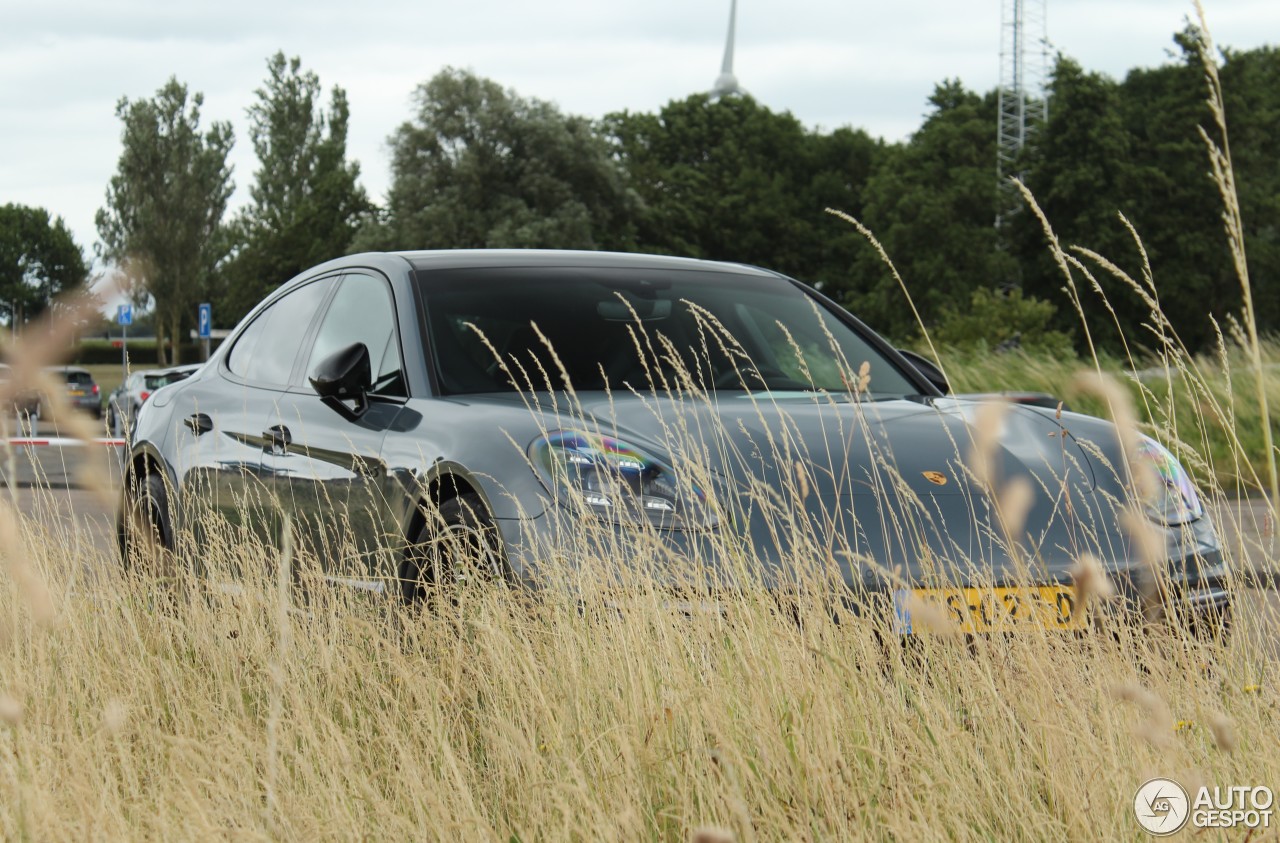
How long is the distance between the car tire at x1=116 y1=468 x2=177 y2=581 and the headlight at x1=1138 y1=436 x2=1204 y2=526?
11.3 ft

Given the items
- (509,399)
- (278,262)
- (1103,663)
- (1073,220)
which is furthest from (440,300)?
(278,262)

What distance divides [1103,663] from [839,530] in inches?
34.9

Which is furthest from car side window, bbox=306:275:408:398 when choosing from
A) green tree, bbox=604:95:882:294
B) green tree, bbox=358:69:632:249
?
green tree, bbox=604:95:882:294

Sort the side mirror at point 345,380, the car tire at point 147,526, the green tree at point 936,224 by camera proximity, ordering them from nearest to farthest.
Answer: the side mirror at point 345,380, the car tire at point 147,526, the green tree at point 936,224

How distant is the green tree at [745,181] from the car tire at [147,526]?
180 ft

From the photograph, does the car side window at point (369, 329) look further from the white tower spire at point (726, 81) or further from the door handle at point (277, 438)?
the white tower spire at point (726, 81)

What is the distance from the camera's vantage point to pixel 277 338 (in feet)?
20.5

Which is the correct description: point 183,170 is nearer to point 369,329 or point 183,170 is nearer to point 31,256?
point 369,329

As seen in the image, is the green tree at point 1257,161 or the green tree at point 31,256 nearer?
the green tree at point 31,256

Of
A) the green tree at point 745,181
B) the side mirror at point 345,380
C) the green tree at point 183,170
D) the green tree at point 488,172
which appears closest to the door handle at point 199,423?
the side mirror at point 345,380

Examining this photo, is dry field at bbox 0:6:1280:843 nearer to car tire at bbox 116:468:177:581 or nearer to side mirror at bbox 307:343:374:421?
side mirror at bbox 307:343:374:421

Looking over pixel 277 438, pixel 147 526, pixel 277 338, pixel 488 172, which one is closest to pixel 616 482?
pixel 277 438

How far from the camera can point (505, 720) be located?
10.7 ft

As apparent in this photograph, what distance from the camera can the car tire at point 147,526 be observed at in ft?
19.5
